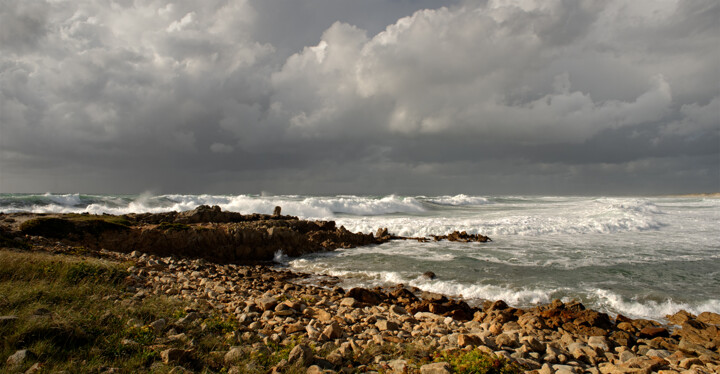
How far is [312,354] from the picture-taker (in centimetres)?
468

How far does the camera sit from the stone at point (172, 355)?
13.6 feet

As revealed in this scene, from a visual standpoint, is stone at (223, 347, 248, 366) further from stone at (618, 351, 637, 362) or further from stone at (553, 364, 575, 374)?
stone at (618, 351, 637, 362)

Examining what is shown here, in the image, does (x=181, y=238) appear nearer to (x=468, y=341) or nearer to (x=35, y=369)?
(x=35, y=369)

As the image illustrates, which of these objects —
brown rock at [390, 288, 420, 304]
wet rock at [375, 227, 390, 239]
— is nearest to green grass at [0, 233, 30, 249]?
brown rock at [390, 288, 420, 304]

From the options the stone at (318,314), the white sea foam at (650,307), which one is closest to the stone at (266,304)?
the stone at (318,314)

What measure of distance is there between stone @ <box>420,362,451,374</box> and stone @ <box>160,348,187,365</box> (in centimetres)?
305

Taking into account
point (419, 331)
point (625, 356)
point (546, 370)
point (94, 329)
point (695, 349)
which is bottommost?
point (695, 349)

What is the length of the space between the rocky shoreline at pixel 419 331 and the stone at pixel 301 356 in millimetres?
12

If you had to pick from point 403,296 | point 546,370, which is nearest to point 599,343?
point 546,370

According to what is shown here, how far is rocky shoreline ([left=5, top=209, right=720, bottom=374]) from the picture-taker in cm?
493

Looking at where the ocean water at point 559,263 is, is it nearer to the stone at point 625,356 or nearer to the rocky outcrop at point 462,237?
the rocky outcrop at point 462,237

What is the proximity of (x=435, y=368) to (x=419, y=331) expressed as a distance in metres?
2.27

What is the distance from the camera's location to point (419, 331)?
21.6 feet

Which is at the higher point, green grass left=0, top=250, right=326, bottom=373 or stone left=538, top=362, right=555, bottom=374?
green grass left=0, top=250, right=326, bottom=373
